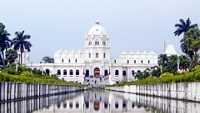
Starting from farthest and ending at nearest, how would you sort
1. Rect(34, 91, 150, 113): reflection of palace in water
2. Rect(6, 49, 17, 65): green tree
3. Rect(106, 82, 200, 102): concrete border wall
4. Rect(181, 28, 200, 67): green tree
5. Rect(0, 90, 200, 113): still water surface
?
Rect(6, 49, 17, 65): green tree, Rect(181, 28, 200, 67): green tree, Rect(106, 82, 200, 102): concrete border wall, Rect(34, 91, 150, 113): reflection of palace in water, Rect(0, 90, 200, 113): still water surface

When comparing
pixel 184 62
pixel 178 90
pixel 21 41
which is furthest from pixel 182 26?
pixel 178 90

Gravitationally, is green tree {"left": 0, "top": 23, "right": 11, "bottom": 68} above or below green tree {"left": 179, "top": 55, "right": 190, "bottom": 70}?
above

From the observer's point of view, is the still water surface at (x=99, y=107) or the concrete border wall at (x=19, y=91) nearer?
the still water surface at (x=99, y=107)

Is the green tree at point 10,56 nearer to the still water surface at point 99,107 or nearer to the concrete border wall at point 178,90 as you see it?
the concrete border wall at point 178,90

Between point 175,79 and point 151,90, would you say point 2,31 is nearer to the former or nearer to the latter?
point 151,90

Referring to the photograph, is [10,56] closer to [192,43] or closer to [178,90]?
[192,43]

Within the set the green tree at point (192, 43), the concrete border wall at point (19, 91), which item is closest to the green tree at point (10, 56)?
the green tree at point (192, 43)

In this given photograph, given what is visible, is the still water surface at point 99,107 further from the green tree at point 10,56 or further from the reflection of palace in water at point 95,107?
the green tree at point 10,56

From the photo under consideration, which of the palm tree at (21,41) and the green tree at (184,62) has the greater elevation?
the palm tree at (21,41)

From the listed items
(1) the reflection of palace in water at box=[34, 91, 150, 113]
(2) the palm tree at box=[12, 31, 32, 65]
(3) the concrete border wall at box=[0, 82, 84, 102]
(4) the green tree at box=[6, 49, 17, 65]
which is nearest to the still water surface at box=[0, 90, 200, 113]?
(1) the reflection of palace in water at box=[34, 91, 150, 113]

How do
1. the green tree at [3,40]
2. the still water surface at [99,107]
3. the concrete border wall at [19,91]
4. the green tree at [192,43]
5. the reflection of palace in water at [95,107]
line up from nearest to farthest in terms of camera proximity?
the still water surface at [99,107] < the reflection of palace in water at [95,107] < the concrete border wall at [19,91] < the green tree at [192,43] < the green tree at [3,40]

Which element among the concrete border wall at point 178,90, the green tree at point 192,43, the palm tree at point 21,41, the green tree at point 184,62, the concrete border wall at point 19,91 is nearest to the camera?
the concrete border wall at point 19,91

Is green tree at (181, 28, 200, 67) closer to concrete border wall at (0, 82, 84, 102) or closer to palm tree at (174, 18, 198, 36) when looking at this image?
palm tree at (174, 18, 198, 36)

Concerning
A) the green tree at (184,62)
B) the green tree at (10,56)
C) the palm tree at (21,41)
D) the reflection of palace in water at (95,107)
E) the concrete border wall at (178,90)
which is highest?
the palm tree at (21,41)
